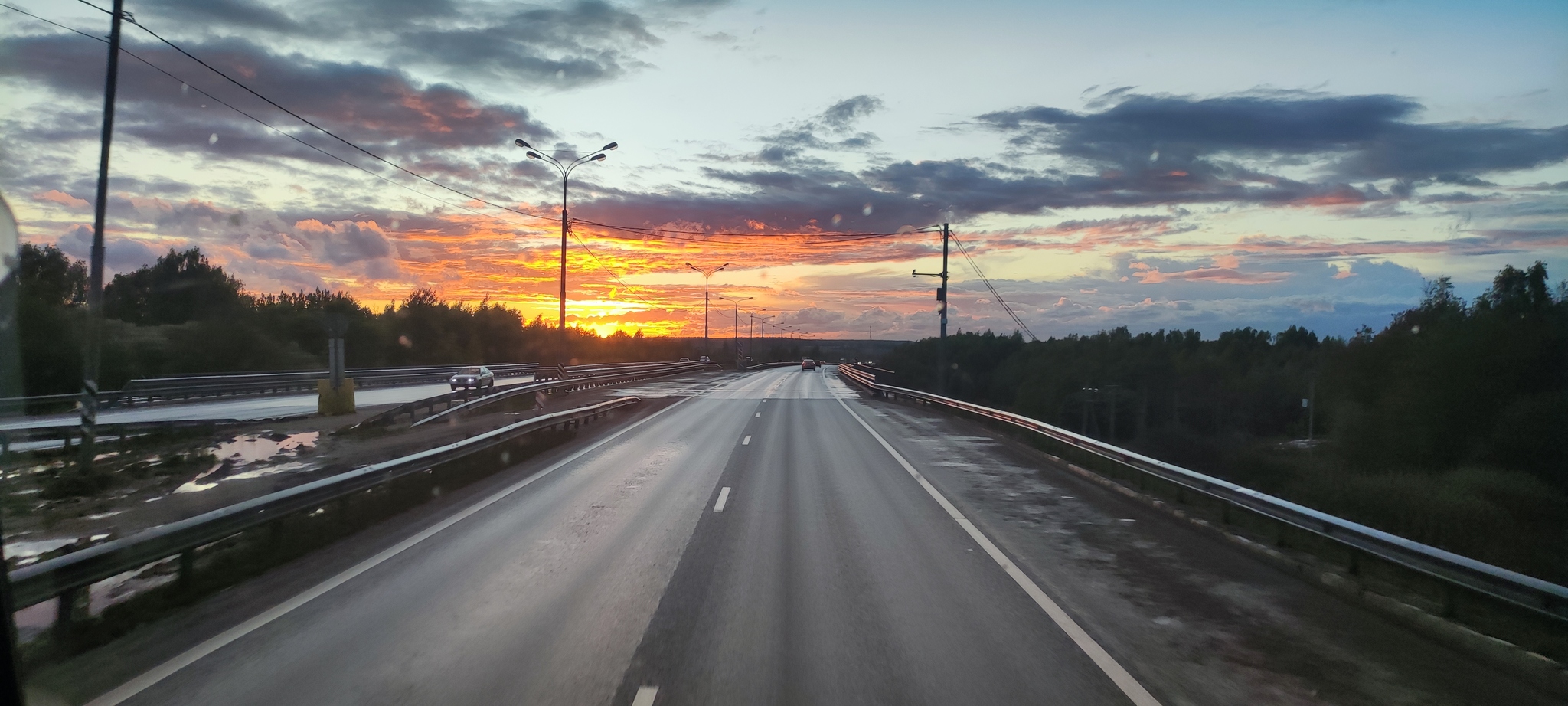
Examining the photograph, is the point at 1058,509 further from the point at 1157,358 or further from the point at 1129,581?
the point at 1157,358

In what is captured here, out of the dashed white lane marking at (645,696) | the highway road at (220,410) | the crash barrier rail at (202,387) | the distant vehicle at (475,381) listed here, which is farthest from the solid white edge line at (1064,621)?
the distant vehicle at (475,381)

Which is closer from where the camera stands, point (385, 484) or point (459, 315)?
point (385, 484)

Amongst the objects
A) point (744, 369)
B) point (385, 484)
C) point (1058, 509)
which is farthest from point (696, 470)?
point (744, 369)

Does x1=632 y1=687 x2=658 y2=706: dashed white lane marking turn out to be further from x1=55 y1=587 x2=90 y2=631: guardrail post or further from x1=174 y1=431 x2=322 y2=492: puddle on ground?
x1=174 y1=431 x2=322 y2=492: puddle on ground

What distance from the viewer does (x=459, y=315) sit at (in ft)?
309

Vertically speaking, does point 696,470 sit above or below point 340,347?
below

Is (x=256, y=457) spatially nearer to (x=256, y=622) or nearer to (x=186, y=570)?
(x=186, y=570)

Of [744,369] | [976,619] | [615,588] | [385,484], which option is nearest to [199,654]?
[615,588]

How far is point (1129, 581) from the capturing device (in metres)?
8.11

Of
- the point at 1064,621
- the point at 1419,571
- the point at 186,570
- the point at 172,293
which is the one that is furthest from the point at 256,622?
the point at 172,293

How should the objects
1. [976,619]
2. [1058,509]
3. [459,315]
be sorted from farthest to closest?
[459,315], [1058,509], [976,619]

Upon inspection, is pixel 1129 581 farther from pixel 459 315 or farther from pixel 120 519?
pixel 459 315

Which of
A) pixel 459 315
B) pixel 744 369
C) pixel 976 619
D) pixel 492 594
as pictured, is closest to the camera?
pixel 976 619

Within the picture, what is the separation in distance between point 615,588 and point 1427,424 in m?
43.9
